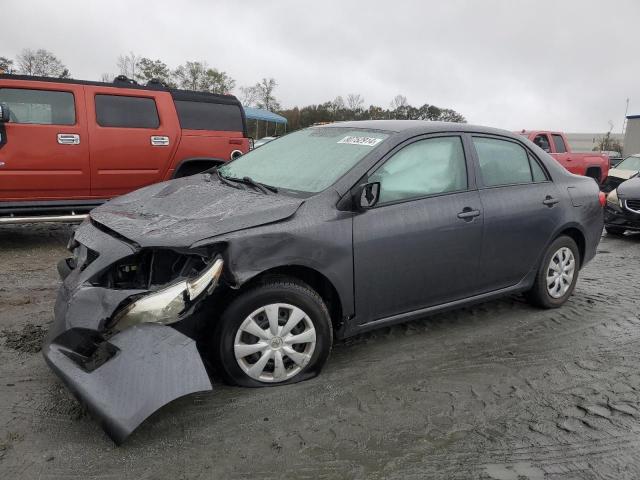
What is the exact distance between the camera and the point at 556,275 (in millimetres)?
4750

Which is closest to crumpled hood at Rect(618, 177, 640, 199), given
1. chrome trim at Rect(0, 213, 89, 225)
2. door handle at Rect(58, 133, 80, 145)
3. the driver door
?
the driver door

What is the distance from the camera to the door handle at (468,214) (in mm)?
3879

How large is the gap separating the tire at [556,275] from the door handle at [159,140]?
4.99 m

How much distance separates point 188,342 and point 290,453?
76cm

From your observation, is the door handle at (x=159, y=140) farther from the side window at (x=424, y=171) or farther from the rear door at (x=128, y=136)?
the side window at (x=424, y=171)

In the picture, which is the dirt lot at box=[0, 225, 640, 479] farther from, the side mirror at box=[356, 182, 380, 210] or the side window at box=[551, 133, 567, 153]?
the side window at box=[551, 133, 567, 153]

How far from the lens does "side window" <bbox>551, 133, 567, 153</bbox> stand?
1416 centimetres

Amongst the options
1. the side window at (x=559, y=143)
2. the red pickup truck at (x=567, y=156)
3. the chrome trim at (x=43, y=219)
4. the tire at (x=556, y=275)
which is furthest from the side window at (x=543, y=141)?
the chrome trim at (x=43, y=219)

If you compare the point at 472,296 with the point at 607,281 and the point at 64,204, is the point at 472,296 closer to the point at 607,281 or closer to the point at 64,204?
the point at 607,281

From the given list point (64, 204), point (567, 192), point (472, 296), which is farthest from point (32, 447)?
point (64, 204)

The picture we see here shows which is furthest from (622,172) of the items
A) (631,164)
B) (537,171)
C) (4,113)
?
(4,113)

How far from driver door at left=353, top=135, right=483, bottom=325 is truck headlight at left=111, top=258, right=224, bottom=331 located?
0.97 metres

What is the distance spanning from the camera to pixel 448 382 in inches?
133

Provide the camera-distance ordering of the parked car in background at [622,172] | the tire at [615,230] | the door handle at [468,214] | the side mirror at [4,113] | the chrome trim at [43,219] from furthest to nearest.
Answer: the parked car in background at [622,172] → the tire at [615,230] → the chrome trim at [43,219] → the side mirror at [4,113] → the door handle at [468,214]
